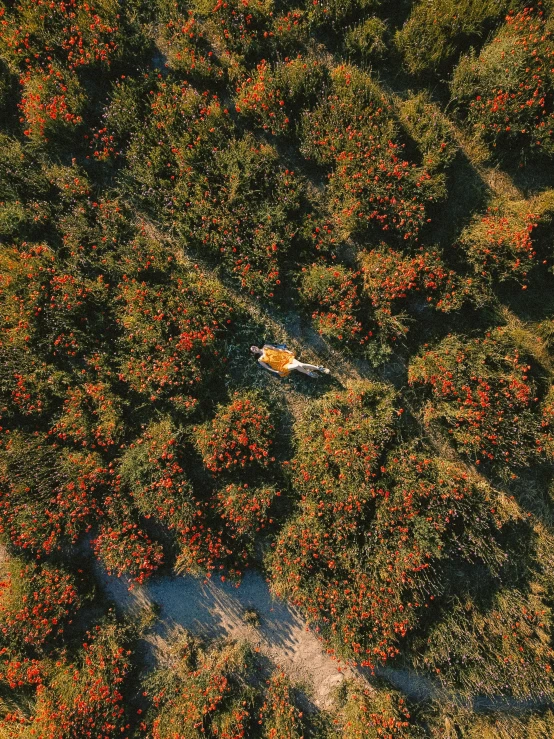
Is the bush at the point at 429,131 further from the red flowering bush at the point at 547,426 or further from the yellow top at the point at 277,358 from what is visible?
the red flowering bush at the point at 547,426

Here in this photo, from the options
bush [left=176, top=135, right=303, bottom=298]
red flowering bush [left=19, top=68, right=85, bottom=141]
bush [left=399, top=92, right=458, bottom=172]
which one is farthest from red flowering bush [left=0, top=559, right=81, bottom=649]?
bush [left=399, top=92, right=458, bottom=172]

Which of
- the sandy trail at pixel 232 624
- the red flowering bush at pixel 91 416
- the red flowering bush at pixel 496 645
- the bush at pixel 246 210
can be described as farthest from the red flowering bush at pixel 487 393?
the red flowering bush at pixel 91 416

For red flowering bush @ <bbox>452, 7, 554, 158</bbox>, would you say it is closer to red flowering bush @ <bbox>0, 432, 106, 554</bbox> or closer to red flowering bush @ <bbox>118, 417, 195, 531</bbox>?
red flowering bush @ <bbox>118, 417, 195, 531</bbox>

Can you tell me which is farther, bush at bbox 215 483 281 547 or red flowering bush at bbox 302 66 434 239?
bush at bbox 215 483 281 547

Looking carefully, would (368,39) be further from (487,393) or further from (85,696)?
(85,696)

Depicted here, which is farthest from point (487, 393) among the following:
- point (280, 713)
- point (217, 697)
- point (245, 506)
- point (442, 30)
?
point (217, 697)
